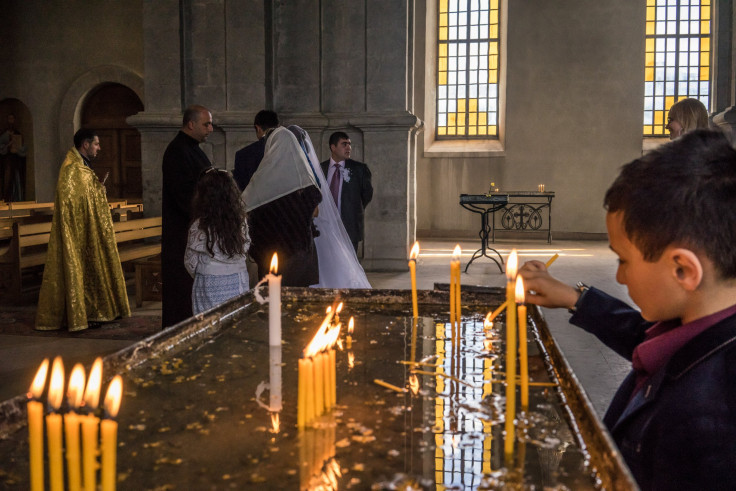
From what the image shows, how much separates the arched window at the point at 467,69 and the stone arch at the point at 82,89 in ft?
22.5

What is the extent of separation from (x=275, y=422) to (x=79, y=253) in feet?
18.2

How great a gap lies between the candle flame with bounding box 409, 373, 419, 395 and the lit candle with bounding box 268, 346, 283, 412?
28cm

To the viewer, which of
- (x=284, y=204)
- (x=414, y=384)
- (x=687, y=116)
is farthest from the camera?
(x=687, y=116)

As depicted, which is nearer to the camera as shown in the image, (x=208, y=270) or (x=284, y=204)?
(x=208, y=270)

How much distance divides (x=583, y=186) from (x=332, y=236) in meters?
11.3

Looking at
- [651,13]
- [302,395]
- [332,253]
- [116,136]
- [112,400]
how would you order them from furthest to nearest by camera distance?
[651,13] < [116,136] < [332,253] < [302,395] < [112,400]

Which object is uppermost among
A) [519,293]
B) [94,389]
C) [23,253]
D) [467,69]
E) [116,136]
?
Answer: [467,69]

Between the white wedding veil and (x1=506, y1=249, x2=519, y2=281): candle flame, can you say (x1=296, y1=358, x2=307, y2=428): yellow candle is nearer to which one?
(x1=506, y1=249, x2=519, y2=281): candle flame

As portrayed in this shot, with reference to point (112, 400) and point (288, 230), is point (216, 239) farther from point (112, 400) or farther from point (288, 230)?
point (112, 400)

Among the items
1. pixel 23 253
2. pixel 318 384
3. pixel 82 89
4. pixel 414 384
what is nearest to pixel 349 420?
pixel 318 384

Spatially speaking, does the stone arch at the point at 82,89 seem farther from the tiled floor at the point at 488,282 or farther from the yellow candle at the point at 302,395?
the yellow candle at the point at 302,395

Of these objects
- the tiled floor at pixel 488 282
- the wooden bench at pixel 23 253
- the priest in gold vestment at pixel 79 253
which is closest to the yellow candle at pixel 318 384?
the tiled floor at pixel 488 282

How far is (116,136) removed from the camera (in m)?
13.9

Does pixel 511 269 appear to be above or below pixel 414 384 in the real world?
above
